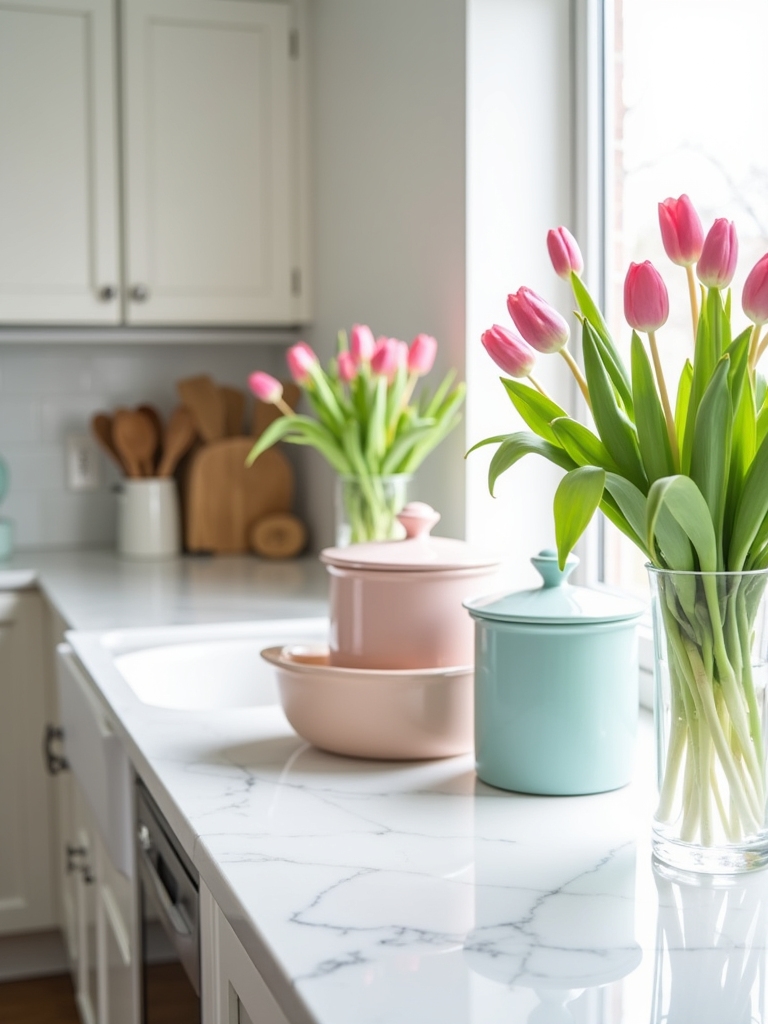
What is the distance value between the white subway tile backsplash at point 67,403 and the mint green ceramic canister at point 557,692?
2.11m

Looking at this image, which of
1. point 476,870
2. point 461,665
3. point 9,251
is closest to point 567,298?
point 461,665

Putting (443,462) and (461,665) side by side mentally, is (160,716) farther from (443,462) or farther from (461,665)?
(443,462)

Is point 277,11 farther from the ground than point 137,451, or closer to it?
farther from the ground

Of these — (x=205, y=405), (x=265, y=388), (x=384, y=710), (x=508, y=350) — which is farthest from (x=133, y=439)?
(x=508, y=350)

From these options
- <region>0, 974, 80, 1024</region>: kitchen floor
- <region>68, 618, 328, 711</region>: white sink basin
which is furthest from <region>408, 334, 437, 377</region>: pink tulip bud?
<region>0, 974, 80, 1024</region>: kitchen floor

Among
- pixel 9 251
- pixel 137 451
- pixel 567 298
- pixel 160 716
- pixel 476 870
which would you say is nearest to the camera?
pixel 476 870

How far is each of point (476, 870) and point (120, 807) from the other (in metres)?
0.67

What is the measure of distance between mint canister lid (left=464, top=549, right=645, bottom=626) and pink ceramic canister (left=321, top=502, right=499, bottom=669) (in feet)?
0.30

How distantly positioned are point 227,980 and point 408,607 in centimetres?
44

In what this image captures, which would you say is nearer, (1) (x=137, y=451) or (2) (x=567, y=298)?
(2) (x=567, y=298)

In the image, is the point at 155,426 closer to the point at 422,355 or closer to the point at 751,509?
the point at 422,355

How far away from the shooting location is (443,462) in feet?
6.92

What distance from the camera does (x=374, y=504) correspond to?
204cm

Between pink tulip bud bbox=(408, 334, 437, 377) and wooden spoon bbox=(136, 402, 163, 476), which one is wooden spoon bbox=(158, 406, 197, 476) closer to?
wooden spoon bbox=(136, 402, 163, 476)
